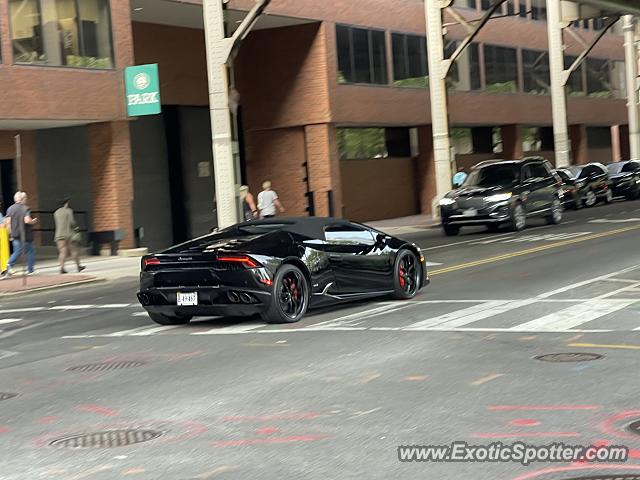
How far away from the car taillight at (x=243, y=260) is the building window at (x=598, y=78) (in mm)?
51878

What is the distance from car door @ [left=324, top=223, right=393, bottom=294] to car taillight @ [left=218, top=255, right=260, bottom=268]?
150 centimetres

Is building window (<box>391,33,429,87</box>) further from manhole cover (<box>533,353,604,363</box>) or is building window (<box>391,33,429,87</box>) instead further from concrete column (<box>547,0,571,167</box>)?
manhole cover (<box>533,353,604,363</box>)

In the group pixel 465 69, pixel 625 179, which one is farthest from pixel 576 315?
pixel 625 179

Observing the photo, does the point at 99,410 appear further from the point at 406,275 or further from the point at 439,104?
the point at 439,104

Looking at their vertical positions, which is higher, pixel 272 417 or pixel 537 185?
pixel 537 185

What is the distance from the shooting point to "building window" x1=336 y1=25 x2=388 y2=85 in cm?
4156

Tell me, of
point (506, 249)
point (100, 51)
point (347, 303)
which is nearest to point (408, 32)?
point (100, 51)

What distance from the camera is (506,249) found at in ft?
81.1

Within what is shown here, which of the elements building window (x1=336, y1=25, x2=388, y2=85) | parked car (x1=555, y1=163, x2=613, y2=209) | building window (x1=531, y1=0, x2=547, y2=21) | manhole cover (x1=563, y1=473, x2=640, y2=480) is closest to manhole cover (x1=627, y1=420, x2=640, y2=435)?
manhole cover (x1=563, y1=473, x2=640, y2=480)

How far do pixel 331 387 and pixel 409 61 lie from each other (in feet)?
124

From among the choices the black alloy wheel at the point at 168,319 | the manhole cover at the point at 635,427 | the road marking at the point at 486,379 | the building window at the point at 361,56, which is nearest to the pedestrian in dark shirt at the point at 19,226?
the black alloy wheel at the point at 168,319

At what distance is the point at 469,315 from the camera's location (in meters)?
14.0

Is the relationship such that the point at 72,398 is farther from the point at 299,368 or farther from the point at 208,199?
the point at 208,199

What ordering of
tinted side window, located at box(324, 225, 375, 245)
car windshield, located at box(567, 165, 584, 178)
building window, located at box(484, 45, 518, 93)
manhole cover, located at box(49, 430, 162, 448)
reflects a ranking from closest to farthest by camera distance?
manhole cover, located at box(49, 430, 162, 448) < tinted side window, located at box(324, 225, 375, 245) < car windshield, located at box(567, 165, 584, 178) < building window, located at box(484, 45, 518, 93)
